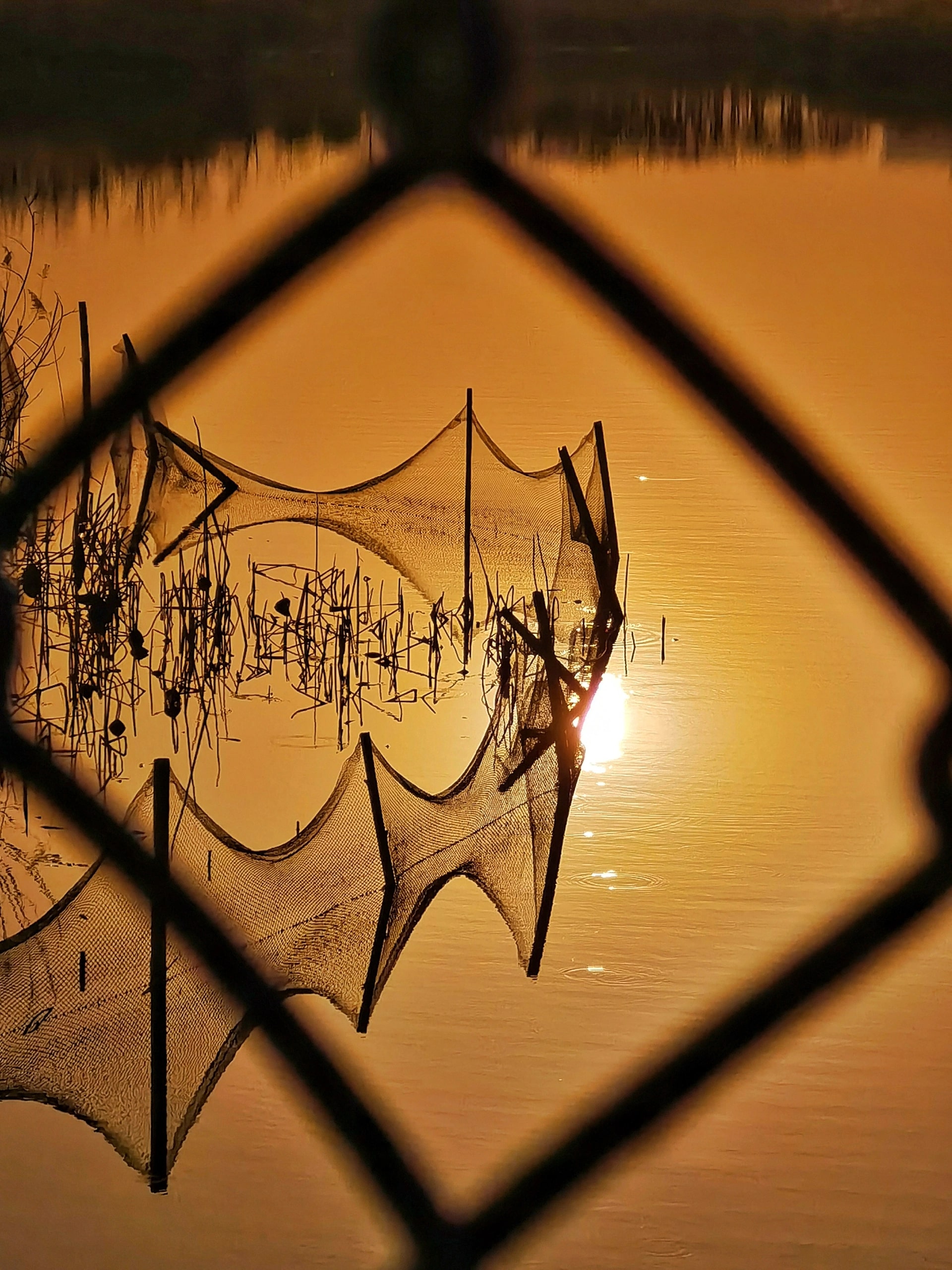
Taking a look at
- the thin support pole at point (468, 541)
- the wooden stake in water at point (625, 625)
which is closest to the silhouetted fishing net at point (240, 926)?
the wooden stake in water at point (625, 625)

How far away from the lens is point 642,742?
1671 mm

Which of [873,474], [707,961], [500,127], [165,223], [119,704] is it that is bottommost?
[707,961]

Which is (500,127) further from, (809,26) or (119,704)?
(119,704)

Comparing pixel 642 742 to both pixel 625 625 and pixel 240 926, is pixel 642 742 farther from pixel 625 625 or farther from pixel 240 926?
pixel 240 926

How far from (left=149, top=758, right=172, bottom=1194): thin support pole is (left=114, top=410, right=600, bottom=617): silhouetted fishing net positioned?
0.69m

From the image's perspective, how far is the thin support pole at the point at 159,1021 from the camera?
1052mm

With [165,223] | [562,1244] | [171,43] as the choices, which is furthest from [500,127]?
[165,223]

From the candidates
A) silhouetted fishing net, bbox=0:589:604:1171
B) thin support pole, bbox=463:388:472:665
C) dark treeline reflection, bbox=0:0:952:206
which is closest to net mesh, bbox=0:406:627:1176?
silhouetted fishing net, bbox=0:589:604:1171

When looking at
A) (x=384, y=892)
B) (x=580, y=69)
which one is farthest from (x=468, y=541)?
(x=580, y=69)

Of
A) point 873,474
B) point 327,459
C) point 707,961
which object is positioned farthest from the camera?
point 327,459

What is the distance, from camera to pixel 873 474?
5.26 feet

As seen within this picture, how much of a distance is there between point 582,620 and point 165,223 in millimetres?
780

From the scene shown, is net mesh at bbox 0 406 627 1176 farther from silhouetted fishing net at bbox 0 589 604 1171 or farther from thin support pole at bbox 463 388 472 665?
thin support pole at bbox 463 388 472 665

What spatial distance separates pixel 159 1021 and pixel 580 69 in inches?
34.1
